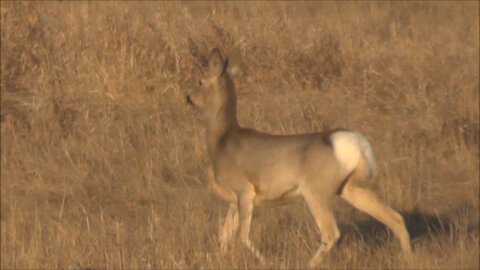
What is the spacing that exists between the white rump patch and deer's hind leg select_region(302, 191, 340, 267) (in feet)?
0.84

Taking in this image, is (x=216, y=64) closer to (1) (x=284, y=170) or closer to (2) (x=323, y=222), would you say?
(1) (x=284, y=170)

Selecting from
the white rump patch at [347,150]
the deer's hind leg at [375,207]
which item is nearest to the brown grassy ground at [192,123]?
the deer's hind leg at [375,207]

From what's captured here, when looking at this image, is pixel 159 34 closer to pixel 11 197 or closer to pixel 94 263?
pixel 11 197

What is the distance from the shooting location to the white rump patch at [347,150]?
685 cm

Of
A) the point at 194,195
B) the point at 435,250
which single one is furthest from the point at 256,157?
the point at 194,195

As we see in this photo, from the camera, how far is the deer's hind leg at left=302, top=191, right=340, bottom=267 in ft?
22.7

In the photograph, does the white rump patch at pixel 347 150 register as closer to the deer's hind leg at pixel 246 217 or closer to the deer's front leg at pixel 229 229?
the deer's hind leg at pixel 246 217

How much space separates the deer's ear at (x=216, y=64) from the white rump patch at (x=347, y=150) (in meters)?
0.98

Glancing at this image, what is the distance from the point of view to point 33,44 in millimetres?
12094

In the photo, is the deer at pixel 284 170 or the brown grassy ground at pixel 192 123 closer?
the deer at pixel 284 170

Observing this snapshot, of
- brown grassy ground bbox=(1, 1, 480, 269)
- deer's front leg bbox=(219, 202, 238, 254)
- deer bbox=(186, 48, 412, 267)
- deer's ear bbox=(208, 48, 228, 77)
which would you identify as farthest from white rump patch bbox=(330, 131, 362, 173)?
deer's ear bbox=(208, 48, 228, 77)

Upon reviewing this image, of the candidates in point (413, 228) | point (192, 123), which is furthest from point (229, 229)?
point (192, 123)

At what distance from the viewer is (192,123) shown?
1105cm

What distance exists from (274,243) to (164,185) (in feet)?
7.00
